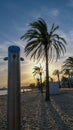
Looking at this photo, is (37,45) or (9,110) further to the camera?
(37,45)

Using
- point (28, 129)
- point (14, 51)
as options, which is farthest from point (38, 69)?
point (14, 51)

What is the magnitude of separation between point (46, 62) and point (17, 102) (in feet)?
77.5

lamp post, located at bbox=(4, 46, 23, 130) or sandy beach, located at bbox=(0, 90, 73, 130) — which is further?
sandy beach, located at bbox=(0, 90, 73, 130)

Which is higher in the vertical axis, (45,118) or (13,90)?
(13,90)

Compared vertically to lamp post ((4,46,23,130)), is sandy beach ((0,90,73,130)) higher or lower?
lower

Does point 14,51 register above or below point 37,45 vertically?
below

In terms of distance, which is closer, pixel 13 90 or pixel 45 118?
pixel 13 90

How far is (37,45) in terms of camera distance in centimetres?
2702

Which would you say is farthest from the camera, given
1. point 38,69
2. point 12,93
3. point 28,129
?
point 38,69

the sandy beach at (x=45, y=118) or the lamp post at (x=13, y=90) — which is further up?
the lamp post at (x=13, y=90)

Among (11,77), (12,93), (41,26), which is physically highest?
(41,26)

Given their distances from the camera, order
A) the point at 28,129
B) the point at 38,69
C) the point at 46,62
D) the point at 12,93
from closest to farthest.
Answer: the point at 12,93 < the point at 28,129 < the point at 46,62 < the point at 38,69

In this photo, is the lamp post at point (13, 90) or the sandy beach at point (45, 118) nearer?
the lamp post at point (13, 90)

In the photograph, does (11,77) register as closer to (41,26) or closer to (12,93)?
(12,93)
